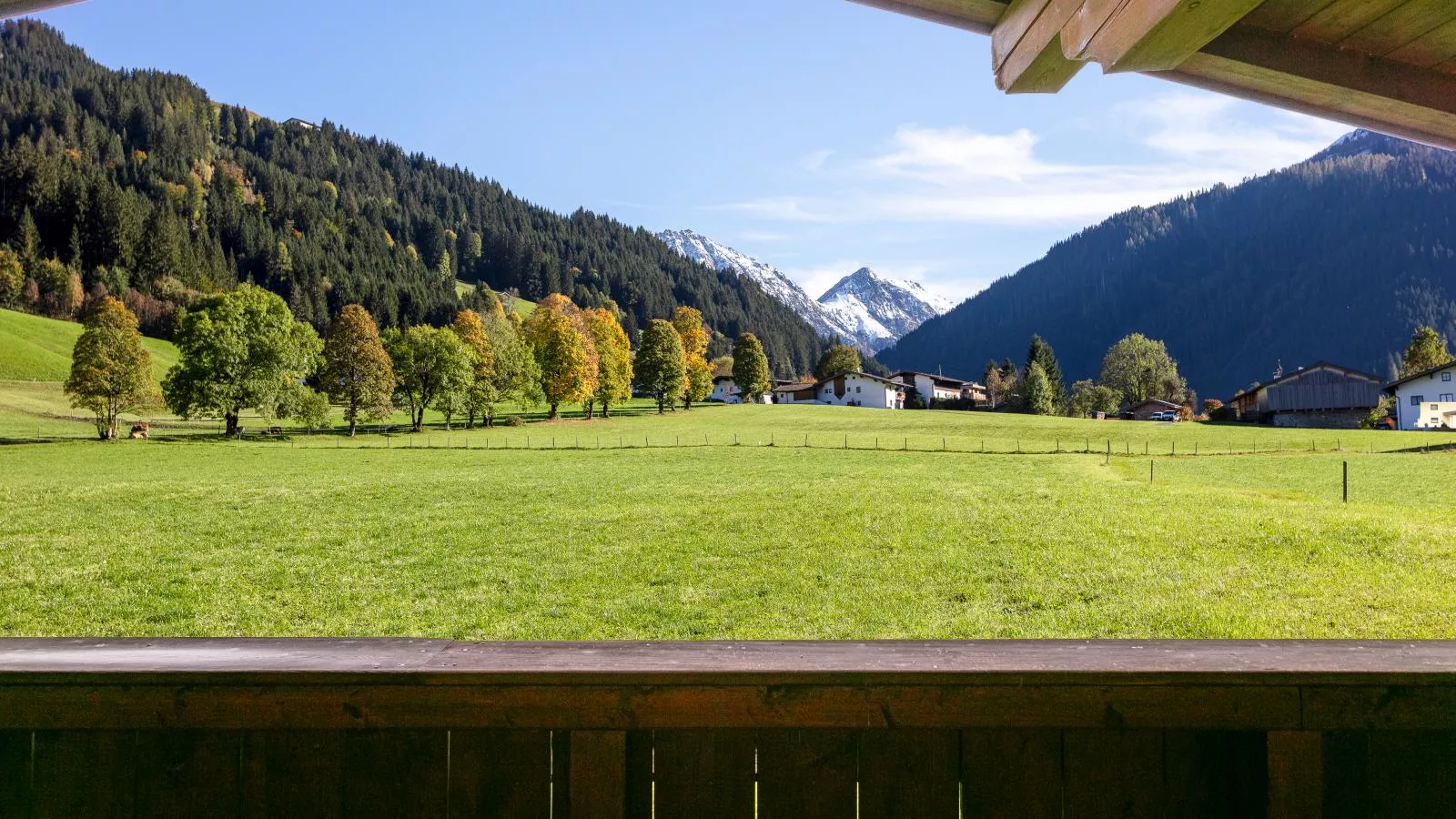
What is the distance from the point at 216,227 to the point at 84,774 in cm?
16458

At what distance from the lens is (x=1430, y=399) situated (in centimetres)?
6353

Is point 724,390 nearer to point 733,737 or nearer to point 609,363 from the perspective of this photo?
point 609,363

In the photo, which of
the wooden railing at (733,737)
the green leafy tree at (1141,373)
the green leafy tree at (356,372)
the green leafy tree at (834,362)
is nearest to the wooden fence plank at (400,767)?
the wooden railing at (733,737)

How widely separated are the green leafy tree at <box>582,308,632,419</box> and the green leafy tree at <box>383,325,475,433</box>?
12809mm

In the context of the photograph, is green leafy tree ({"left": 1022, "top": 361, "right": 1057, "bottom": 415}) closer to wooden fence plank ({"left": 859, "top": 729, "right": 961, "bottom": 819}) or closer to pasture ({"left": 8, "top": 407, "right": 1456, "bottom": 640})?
pasture ({"left": 8, "top": 407, "right": 1456, "bottom": 640})

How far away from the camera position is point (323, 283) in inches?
5079

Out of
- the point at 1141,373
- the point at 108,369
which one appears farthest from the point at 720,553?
the point at 1141,373

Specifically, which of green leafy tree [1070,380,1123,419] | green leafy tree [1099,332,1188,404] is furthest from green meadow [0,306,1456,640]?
green leafy tree [1099,332,1188,404]

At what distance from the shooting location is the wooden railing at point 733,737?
231cm

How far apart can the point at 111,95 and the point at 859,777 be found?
710 ft

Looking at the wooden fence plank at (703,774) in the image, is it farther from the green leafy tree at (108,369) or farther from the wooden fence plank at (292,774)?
the green leafy tree at (108,369)

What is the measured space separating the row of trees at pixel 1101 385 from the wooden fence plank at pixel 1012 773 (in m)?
105

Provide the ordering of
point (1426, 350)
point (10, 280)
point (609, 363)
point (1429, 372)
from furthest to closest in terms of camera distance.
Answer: point (10, 280)
point (1426, 350)
point (609, 363)
point (1429, 372)

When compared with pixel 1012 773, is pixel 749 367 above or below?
above
